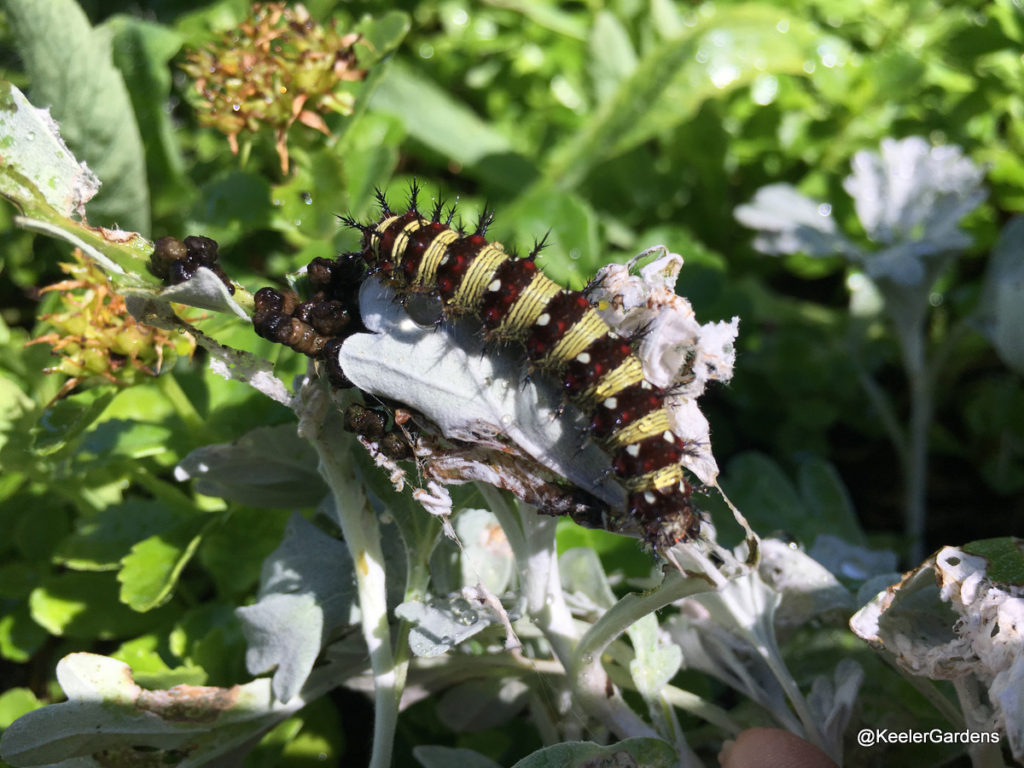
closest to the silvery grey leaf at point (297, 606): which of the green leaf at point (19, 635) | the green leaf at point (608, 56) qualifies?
the green leaf at point (19, 635)

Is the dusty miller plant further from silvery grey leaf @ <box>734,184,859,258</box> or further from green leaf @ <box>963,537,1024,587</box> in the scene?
silvery grey leaf @ <box>734,184,859,258</box>

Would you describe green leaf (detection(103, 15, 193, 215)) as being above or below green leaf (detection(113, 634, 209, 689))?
above

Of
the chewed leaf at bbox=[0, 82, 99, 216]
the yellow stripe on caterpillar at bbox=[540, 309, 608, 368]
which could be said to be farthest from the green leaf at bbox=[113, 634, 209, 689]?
the yellow stripe on caterpillar at bbox=[540, 309, 608, 368]

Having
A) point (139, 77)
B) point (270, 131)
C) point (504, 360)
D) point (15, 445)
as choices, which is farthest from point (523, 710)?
point (139, 77)

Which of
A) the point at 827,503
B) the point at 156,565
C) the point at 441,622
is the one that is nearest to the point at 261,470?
the point at 156,565

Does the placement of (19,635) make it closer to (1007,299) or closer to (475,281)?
(475,281)

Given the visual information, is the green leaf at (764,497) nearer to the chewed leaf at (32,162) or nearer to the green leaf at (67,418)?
the green leaf at (67,418)
